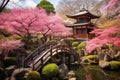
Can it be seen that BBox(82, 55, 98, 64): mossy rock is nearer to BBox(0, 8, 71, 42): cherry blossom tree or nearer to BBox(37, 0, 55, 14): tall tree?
BBox(0, 8, 71, 42): cherry blossom tree

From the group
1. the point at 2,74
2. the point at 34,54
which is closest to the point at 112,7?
the point at 2,74

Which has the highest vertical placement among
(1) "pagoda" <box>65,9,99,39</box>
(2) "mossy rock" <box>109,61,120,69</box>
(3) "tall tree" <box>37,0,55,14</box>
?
(3) "tall tree" <box>37,0,55,14</box>

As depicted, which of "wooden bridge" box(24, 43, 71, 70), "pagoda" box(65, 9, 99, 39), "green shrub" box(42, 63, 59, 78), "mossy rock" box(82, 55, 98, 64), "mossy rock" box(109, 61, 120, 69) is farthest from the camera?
"pagoda" box(65, 9, 99, 39)

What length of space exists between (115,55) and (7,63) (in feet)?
48.4

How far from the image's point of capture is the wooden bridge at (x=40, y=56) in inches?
711

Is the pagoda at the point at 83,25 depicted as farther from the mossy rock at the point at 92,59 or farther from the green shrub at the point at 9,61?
the green shrub at the point at 9,61

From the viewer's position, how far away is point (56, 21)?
94.7 feet

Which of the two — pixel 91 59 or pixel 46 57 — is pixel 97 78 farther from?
pixel 91 59

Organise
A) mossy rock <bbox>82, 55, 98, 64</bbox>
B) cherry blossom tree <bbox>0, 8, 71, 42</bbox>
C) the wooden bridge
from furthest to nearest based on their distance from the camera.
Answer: mossy rock <bbox>82, 55, 98, 64</bbox> → cherry blossom tree <bbox>0, 8, 71, 42</bbox> → the wooden bridge

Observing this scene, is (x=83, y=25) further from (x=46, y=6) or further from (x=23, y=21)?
(x=23, y=21)

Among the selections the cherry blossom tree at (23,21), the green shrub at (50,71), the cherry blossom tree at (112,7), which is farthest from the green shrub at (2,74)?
the cherry blossom tree at (112,7)

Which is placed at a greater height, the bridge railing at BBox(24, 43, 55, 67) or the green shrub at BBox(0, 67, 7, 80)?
the bridge railing at BBox(24, 43, 55, 67)

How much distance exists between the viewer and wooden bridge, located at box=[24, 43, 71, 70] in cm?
1807

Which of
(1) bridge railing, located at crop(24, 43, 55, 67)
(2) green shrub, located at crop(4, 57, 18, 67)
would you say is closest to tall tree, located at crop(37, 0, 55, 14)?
(1) bridge railing, located at crop(24, 43, 55, 67)
